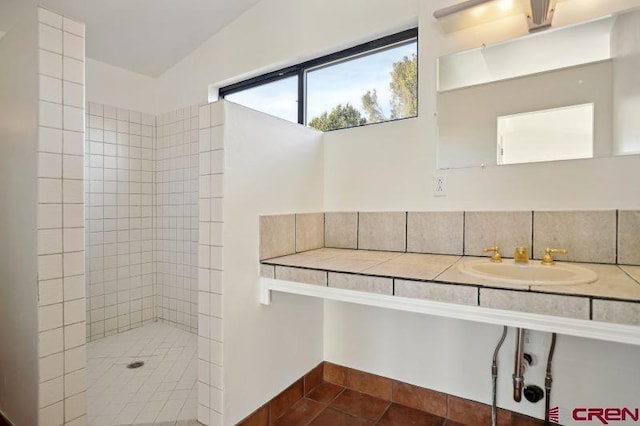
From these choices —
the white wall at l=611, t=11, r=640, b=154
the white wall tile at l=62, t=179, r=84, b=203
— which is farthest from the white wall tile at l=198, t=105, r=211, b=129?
the white wall at l=611, t=11, r=640, b=154

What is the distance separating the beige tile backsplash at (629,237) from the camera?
4.26ft

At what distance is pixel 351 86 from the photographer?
2.15 m

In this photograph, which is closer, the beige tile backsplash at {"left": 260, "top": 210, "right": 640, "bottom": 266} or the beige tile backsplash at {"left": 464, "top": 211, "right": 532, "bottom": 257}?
the beige tile backsplash at {"left": 260, "top": 210, "right": 640, "bottom": 266}

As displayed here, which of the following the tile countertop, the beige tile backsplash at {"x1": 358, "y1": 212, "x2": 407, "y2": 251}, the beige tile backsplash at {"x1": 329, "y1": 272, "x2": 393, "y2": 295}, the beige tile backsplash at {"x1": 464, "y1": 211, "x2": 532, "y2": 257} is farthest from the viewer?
the beige tile backsplash at {"x1": 358, "y1": 212, "x2": 407, "y2": 251}

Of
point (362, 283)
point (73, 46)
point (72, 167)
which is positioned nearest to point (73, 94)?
point (73, 46)

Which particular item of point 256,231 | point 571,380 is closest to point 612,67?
point 571,380

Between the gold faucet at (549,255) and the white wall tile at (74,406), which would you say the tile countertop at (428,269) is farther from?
the white wall tile at (74,406)

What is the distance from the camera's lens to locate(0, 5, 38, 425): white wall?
134 cm

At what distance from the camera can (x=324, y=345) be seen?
2057 millimetres

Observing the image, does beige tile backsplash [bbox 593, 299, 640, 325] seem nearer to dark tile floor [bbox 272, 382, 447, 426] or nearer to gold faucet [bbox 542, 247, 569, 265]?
gold faucet [bbox 542, 247, 569, 265]

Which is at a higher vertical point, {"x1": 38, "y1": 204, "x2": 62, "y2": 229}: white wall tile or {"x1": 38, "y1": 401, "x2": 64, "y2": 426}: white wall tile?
{"x1": 38, "y1": 204, "x2": 62, "y2": 229}: white wall tile

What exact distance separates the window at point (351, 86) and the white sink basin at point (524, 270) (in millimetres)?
954

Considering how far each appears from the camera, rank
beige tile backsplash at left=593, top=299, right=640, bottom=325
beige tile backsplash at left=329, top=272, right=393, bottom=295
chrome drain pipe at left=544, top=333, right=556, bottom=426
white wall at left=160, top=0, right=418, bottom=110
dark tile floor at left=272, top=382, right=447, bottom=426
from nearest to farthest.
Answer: beige tile backsplash at left=593, top=299, right=640, bottom=325 → beige tile backsplash at left=329, top=272, right=393, bottom=295 → chrome drain pipe at left=544, top=333, right=556, bottom=426 → dark tile floor at left=272, top=382, right=447, bottom=426 → white wall at left=160, top=0, right=418, bottom=110

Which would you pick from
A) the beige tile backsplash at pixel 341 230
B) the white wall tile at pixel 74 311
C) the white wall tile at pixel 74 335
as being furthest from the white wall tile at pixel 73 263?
the beige tile backsplash at pixel 341 230
